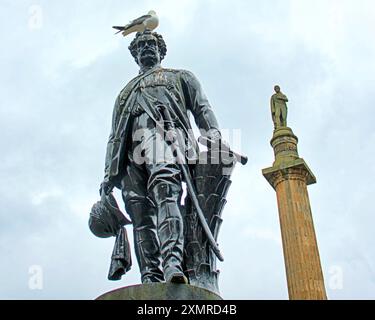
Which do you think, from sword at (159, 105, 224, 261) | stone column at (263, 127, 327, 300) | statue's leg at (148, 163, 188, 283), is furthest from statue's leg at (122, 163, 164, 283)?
stone column at (263, 127, 327, 300)

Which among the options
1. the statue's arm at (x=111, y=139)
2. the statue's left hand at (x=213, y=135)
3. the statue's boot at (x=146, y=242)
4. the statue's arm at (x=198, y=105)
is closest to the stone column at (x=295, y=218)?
the statue's arm at (x=198, y=105)

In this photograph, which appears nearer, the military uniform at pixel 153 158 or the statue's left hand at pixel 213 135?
the military uniform at pixel 153 158

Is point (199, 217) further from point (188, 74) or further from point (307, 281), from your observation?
point (307, 281)

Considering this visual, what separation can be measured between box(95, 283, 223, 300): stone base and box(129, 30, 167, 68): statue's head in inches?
119

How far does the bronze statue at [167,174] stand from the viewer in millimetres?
6273

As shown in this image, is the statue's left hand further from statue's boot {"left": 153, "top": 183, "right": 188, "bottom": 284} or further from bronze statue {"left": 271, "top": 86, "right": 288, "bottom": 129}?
bronze statue {"left": 271, "top": 86, "right": 288, "bottom": 129}

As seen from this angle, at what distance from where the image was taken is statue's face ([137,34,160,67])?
7605 mm

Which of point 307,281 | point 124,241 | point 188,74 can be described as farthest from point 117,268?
point 307,281

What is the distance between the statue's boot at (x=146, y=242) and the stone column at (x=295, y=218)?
41.3 ft

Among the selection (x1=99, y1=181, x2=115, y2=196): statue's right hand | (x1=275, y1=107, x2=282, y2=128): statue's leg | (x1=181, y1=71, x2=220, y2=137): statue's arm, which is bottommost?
(x1=99, y1=181, x2=115, y2=196): statue's right hand

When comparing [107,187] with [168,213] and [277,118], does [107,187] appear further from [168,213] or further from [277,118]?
[277,118]

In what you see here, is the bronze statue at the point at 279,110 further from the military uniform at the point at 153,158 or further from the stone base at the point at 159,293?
the stone base at the point at 159,293

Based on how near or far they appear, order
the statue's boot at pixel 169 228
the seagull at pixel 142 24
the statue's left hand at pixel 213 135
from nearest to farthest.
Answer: the statue's boot at pixel 169 228
the statue's left hand at pixel 213 135
the seagull at pixel 142 24

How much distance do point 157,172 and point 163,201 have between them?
32cm
